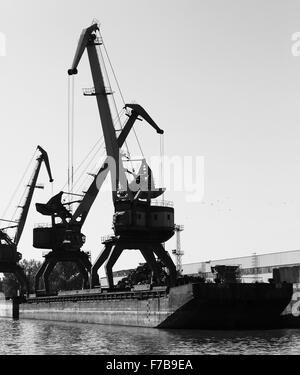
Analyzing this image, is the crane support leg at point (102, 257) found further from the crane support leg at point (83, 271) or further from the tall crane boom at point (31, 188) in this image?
the tall crane boom at point (31, 188)

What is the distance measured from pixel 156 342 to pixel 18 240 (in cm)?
5836

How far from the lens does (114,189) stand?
6875cm

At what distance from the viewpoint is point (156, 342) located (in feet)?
134

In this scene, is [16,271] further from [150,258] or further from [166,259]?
[166,259]

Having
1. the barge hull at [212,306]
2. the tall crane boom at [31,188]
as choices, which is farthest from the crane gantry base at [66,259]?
the barge hull at [212,306]

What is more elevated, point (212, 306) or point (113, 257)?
point (113, 257)

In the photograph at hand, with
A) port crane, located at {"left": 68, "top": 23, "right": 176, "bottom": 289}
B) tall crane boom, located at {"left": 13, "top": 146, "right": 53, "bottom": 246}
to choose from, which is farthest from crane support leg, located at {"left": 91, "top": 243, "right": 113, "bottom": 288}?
tall crane boom, located at {"left": 13, "top": 146, "right": 53, "bottom": 246}

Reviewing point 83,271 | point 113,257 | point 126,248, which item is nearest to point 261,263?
→ point 83,271

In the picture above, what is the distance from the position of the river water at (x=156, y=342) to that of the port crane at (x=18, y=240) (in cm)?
4309
